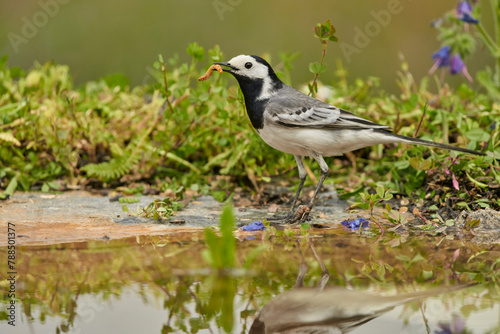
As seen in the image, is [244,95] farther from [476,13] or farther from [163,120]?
[476,13]

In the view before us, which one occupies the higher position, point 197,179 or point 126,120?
point 126,120

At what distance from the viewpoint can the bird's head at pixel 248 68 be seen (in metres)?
3.53

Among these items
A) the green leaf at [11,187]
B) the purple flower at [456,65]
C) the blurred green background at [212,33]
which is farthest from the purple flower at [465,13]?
the blurred green background at [212,33]

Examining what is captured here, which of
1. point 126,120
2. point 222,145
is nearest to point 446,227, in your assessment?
point 222,145

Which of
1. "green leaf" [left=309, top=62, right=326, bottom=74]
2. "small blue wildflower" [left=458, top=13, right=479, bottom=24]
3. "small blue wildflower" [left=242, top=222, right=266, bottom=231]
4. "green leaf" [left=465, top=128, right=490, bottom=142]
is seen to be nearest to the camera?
"small blue wildflower" [left=242, top=222, right=266, bottom=231]

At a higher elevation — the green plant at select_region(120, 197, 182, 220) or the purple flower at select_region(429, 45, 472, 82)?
the purple flower at select_region(429, 45, 472, 82)

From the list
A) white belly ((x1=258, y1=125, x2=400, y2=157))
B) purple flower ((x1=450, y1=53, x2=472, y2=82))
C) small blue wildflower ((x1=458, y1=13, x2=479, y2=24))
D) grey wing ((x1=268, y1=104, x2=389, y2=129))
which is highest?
small blue wildflower ((x1=458, y1=13, x2=479, y2=24))

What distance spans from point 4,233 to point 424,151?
2.63 m

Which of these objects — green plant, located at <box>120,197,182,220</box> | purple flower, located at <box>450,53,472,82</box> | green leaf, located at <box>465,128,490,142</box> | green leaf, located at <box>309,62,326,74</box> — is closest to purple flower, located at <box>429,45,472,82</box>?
purple flower, located at <box>450,53,472,82</box>

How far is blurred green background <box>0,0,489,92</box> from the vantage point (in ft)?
26.8

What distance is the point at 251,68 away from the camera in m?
3.55

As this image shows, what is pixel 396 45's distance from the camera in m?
8.24

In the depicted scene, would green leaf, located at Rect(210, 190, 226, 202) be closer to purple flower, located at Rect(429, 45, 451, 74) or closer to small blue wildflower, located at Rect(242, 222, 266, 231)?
small blue wildflower, located at Rect(242, 222, 266, 231)

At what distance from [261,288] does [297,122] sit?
5.10 ft
